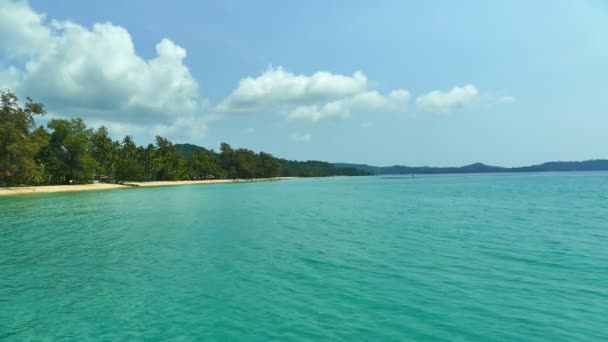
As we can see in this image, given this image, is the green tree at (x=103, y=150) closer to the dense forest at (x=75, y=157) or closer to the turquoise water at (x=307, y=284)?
the dense forest at (x=75, y=157)

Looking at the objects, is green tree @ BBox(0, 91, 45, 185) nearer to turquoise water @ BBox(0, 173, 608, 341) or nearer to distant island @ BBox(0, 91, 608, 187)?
distant island @ BBox(0, 91, 608, 187)

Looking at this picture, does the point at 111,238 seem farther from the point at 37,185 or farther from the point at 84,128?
the point at 84,128

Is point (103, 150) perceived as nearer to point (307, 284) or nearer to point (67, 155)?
point (67, 155)

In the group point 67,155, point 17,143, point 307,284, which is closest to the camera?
point 307,284

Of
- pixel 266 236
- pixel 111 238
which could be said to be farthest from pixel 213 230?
pixel 111 238

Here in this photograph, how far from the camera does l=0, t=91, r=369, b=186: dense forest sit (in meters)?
63.0

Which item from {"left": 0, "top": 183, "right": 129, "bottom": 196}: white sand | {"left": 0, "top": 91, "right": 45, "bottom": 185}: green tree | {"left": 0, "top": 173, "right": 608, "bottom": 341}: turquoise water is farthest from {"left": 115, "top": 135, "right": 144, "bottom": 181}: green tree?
{"left": 0, "top": 173, "right": 608, "bottom": 341}: turquoise water

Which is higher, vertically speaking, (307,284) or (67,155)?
(67,155)

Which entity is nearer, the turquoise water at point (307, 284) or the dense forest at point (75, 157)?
the turquoise water at point (307, 284)

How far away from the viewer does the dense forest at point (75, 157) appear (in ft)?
207

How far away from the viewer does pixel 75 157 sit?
3263 inches

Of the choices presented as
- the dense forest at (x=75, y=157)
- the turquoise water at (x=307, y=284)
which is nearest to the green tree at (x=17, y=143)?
the dense forest at (x=75, y=157)

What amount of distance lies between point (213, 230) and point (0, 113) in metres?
65.7

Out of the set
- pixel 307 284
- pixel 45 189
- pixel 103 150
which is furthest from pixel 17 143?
pixel 307 284
